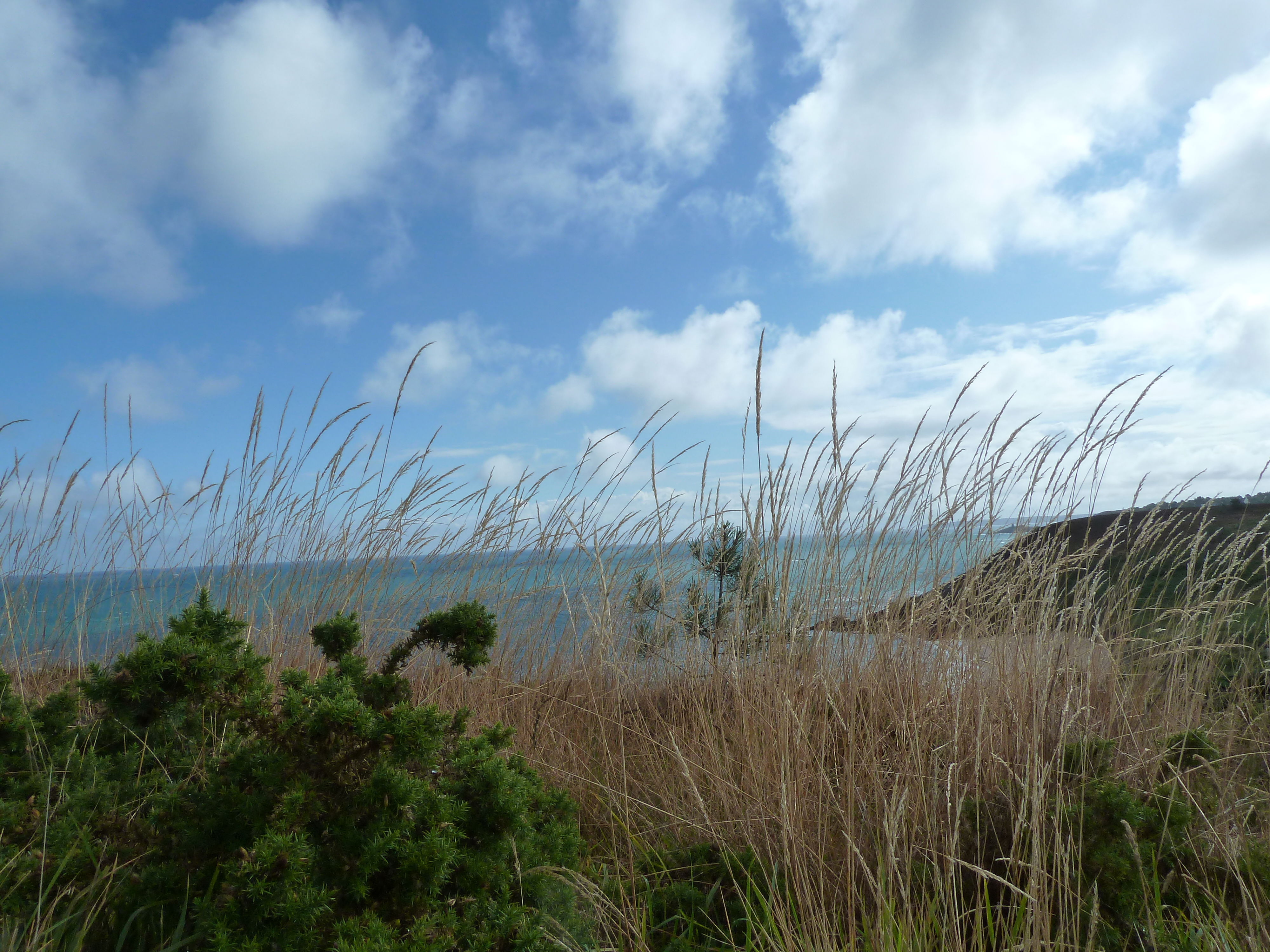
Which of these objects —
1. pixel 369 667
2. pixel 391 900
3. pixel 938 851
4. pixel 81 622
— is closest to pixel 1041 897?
pixel 938 851

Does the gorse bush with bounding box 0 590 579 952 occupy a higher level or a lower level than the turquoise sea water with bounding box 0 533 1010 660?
lower

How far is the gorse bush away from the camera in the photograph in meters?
0.97

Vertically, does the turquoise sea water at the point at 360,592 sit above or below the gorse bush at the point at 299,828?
above

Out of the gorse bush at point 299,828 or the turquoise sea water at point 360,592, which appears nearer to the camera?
the gorse bush at point 299,828

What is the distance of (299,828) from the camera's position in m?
1.03

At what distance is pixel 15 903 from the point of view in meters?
1.11

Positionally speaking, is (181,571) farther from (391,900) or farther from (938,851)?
(938,851)

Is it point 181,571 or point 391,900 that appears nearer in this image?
point 391,900

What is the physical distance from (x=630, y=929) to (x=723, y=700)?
3.86ft

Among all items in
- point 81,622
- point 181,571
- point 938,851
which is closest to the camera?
point 938,851

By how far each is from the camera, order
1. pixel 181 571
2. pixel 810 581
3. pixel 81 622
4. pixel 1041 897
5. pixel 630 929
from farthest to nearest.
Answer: pixel 181 571 → pixel 81 622 → pixel 810 581 → pixel 630 929 → pixel 1041 897

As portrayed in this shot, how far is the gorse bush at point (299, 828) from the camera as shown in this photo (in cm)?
97

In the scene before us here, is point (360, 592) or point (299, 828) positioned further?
point (360, 592)

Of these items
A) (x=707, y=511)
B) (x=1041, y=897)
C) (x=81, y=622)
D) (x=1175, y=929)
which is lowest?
(x=1175, y=929)
